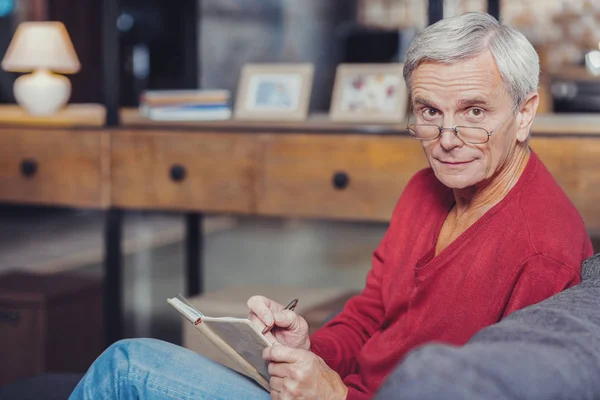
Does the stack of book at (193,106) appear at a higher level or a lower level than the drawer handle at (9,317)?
higher

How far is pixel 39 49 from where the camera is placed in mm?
3141

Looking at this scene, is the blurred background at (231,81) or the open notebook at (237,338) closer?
the open notebook at (237,338)

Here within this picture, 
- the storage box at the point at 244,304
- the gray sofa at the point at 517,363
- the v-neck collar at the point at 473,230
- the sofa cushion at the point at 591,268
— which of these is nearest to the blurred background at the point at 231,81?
the storage box at the point at 244,304

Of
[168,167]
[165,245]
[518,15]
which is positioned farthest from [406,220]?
[518,15]

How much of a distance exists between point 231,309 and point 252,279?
2436 millimetres

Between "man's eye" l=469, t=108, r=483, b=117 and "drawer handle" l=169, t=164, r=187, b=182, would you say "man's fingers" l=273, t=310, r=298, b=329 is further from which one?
"drawer handle" l=169, t=164, r=187, b=182

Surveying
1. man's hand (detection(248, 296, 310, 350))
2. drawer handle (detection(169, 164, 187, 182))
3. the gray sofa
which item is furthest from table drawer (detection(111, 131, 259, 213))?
the gray sofa

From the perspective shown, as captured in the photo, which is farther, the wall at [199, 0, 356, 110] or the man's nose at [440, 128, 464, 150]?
the wall at [199, 0, 356, 110]

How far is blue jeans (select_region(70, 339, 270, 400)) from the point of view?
1.47m

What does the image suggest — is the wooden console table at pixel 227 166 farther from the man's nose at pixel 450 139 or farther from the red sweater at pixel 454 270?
the man's nose at pixel 450 139

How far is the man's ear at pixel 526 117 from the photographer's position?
1507 millimetres

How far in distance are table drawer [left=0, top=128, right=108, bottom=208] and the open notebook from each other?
1.47 metres

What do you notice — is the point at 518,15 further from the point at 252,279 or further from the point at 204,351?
the point at 204,351

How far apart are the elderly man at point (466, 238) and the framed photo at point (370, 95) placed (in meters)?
1.16
